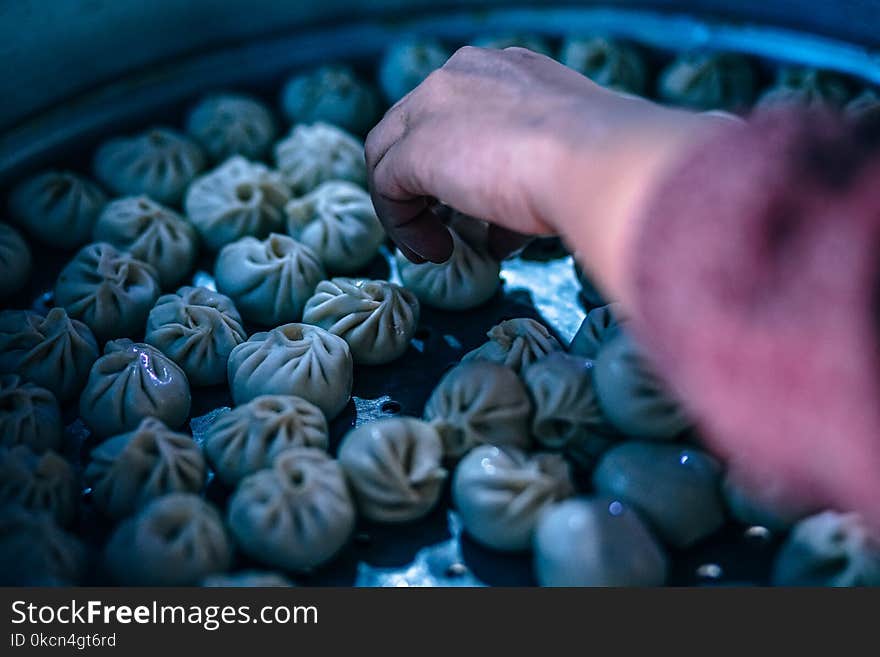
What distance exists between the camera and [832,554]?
4.09 ft

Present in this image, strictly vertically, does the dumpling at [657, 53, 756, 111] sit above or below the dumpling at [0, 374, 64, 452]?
above

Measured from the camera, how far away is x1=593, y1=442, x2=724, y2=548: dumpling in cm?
134

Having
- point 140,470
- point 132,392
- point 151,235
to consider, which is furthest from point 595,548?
point 151,235

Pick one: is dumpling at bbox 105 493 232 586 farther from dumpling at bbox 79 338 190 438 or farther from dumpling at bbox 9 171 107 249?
dumpling at bbox 9 171 107 249

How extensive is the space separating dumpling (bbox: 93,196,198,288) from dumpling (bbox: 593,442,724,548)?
0.99 m

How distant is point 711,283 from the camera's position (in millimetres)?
921

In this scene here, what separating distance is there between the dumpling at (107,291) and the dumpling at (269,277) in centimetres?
15

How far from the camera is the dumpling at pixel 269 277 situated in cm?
175

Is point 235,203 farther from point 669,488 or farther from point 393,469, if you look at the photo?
point 669,488

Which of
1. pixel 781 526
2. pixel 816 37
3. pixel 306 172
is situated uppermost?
pixel 816 37

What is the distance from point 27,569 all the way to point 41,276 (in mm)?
865

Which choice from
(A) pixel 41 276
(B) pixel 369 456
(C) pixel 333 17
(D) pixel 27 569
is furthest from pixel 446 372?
(C) pixel 333 17

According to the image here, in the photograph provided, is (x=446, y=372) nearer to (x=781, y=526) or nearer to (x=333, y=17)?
(x=781, y=526)

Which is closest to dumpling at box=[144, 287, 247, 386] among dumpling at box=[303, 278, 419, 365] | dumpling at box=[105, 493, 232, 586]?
dumpling at box=[303, 278, 419, 365]
